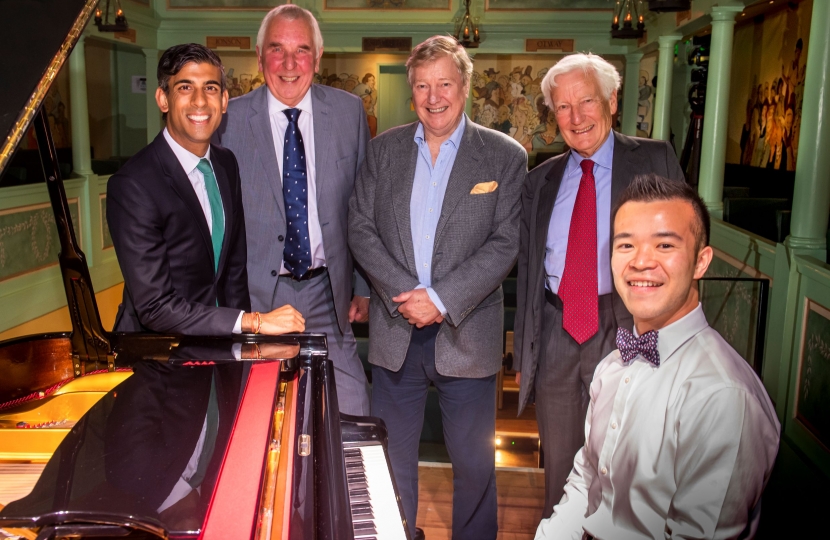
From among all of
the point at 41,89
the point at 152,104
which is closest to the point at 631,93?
the point at 152,104

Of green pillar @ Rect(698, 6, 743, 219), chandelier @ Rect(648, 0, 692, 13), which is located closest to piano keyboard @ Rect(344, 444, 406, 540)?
chandelier @ Rect(648, 0, 692, 13)

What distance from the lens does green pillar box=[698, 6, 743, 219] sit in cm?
618

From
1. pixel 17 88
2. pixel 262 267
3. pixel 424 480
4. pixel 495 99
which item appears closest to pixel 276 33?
pixel 262 267

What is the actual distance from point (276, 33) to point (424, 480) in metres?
2.12

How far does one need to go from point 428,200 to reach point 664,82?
23.0ft

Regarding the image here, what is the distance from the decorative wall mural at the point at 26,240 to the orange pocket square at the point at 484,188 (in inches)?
189

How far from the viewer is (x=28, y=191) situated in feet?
22.2

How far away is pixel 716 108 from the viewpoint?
6.31 m

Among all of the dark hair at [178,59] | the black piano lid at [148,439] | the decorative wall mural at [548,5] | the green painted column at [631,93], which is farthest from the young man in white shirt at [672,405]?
the green painted column at [631,93]

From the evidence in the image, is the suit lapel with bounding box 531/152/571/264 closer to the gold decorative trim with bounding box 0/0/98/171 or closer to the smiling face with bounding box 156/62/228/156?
the smiling face with bounding box 156/62/228/156

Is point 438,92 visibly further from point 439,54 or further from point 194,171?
point 194,171

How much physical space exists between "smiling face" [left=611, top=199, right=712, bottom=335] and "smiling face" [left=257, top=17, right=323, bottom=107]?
1.77m

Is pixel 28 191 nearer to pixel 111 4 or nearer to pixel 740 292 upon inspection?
pixel 111 4

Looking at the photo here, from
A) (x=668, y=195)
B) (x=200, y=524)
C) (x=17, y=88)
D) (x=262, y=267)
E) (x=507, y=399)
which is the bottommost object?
(x=507, y=399)
